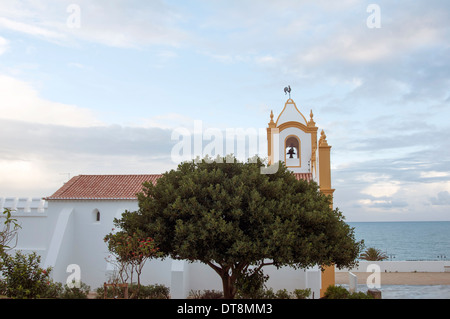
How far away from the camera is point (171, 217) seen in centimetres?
1720

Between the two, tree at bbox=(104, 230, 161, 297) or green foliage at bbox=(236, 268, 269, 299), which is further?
green foliage at bbox=(236, 268, 269, 299)

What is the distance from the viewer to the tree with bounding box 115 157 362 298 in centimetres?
1638


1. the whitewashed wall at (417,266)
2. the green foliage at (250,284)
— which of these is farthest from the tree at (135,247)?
the whitewashed wall at (417,266)

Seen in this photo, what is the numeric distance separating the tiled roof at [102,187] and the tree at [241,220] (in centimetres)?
948

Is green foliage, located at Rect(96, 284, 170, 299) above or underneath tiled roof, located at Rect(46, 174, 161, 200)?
underneath

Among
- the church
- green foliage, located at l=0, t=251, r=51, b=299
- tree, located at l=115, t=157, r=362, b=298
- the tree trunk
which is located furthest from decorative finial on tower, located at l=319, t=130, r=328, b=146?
green foliage, located at l=0, t=251, r=51, b=299

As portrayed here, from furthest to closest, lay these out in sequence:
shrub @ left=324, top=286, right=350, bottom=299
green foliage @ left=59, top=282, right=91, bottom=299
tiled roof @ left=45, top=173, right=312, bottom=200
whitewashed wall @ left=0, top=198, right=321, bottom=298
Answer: tiled roof @ left=45, top=173, right=312, bottom=200
whitewashed wall @ left=0, top=198, right=321, bottom=298
green foliage @ left=59, top=282, right=91, bottom=299
shrub @ left=324, top=286, right=350, bottom=299

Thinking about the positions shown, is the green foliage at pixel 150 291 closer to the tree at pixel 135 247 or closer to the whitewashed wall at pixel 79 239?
the whitewashed wall at pixel 79 239

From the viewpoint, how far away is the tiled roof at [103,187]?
27.6m

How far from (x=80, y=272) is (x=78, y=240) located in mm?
2028

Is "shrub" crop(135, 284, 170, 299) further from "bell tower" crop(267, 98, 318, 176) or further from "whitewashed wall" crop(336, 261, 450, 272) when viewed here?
"whitewashed wall" crop(336, 261, 450, 272)
